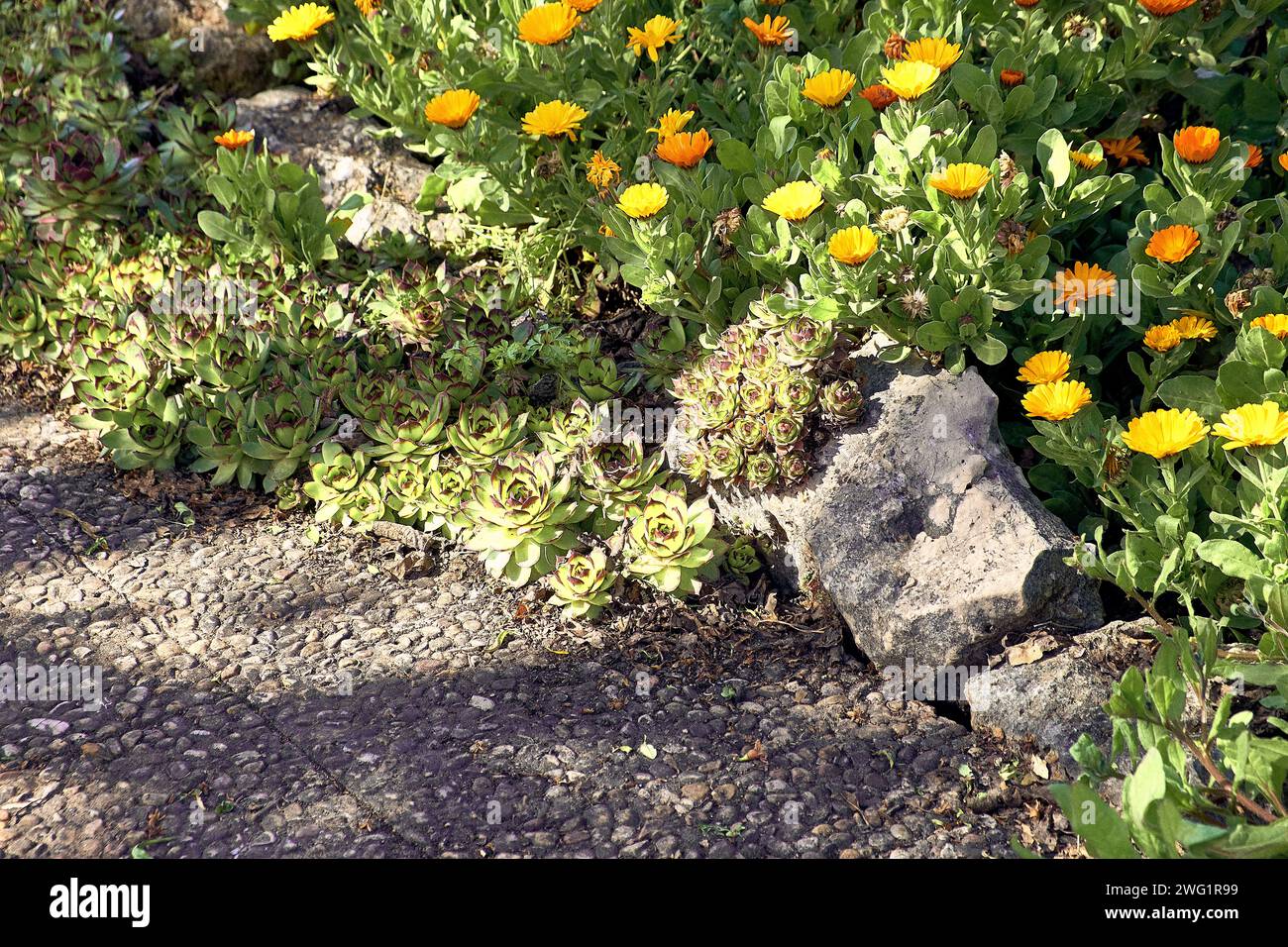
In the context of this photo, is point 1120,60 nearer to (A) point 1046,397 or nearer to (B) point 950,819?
(A) point 1046,397

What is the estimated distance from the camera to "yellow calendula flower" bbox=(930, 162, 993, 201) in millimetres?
2827

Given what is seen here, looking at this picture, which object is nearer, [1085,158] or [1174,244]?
[1174,244]

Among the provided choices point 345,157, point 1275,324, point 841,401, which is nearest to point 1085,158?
point 1275,324

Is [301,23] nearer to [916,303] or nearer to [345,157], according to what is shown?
[345,157]

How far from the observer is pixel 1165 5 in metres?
3.30

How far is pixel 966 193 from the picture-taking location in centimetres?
285

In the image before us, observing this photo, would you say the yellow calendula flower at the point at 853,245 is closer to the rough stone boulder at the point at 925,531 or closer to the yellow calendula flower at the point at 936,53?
the rough stone boulder at the point at 925,531

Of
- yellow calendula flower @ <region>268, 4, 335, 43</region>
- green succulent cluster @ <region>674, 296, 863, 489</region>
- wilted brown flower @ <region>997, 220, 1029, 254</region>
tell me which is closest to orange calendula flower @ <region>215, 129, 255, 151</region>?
yellow calendula flower @ <region>268, 4, 335, 43</region>

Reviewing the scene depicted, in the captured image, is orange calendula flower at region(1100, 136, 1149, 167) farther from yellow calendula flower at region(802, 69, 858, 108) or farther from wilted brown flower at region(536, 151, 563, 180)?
wilted brown flower at region(536, 151, 563, 180)

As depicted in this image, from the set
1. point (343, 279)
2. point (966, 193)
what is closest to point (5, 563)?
point (343, 279)

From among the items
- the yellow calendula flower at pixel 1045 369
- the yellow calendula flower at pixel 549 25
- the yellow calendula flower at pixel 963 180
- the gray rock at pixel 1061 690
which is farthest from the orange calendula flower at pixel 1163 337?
the yellow calendula flower at pixel 549 25

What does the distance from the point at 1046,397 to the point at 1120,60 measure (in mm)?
1564

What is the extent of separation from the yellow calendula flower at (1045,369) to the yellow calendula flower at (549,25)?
1.80m

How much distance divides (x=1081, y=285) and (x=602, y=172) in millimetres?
1558
